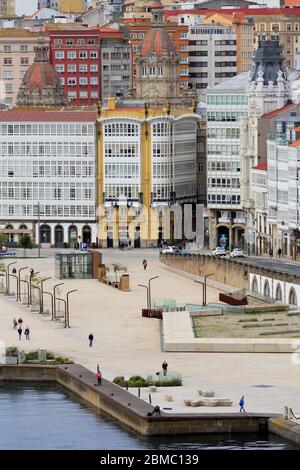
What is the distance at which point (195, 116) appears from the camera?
6791 inches

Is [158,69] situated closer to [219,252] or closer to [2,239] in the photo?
[2,239]

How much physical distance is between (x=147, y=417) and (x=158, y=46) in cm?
9642

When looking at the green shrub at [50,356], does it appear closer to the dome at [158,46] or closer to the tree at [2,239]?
the tree at [2,239]

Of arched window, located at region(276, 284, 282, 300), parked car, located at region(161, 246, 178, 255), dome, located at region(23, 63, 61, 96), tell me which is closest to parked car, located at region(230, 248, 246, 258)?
parked car, located at region(161, 246, 178, 255)

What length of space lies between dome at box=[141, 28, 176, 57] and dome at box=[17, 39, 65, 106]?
605cm

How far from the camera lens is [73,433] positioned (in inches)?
3664

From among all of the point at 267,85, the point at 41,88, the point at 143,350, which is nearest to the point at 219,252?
the point at 267,85

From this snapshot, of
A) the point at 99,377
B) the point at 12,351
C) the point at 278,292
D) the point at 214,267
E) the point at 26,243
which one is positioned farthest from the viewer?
the point at 26,243

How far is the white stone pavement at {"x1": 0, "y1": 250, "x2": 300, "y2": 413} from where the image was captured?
9775 centimetres

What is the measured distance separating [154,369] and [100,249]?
6306cm

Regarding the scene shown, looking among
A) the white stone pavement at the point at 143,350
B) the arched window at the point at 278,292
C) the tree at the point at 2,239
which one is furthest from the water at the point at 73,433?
the tree at the point at 2,239

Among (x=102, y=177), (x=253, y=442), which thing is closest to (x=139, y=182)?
(x=102, y=177)

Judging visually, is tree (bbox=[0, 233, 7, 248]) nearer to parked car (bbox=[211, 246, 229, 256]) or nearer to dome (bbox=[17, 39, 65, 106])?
parked car (bbox=[211, 246, 229, 256])

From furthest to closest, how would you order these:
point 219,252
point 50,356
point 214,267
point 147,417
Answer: point 219,252 < point 214,267 < point 50,356 < point 147,417
